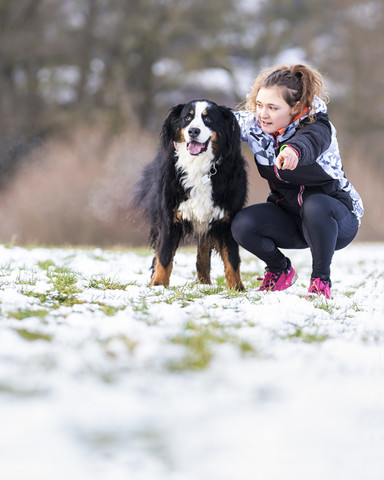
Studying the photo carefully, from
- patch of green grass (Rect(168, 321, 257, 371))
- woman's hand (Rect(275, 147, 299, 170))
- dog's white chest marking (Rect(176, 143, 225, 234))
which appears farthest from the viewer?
dog's white chest marking (Rect(176, 143, 225, 234))

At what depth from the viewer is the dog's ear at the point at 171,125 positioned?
10.4 feet

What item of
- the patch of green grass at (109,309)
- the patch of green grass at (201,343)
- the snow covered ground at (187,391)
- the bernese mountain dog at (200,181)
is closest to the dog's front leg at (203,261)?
the bernese mountain dog at (200,181)

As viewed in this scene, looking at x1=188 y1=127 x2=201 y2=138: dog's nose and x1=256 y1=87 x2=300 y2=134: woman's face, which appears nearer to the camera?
x1=256 y1=87 x2=300 y2=134: woman's face

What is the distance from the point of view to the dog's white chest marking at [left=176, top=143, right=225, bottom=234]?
313cm

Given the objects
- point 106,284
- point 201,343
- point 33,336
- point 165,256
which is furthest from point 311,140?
point 33,336

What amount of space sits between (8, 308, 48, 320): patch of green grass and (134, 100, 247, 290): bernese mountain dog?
1.23 meters

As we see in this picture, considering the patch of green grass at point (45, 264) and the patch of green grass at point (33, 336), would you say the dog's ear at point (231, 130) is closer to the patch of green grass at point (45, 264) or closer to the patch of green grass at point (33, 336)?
the patch of green grass at point (45, 264)

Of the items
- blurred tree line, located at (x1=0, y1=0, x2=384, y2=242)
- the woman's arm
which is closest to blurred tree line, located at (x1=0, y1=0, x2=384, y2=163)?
blurred tree line, located at (x1=0, y1=0, x2=384, y2=242)

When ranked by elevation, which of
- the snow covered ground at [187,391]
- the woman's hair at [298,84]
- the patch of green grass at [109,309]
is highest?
the woman's hair at [298,84]

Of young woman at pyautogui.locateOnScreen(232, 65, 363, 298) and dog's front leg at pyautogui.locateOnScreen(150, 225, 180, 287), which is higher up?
young woman at pyautogui.locateOnScreen(232, 65, 363, 298)

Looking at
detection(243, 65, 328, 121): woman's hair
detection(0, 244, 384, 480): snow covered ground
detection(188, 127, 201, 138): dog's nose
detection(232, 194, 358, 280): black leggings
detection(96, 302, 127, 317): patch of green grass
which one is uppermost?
detection(243, 65, 328, 121): woman's hair

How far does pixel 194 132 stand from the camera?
3010 millimetres

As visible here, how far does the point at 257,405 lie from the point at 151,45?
1512 centimetres

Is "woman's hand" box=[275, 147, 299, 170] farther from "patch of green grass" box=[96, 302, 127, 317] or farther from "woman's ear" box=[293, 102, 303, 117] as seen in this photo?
"patch of green grass" box=[96, 302, 127, 317]
